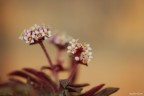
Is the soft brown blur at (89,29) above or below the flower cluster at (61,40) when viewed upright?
above

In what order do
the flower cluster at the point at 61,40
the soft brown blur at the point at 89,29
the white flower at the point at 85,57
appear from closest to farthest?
1. the white flower at the point at 85,57
2. the flower cluster at the point at 61,40
3. the soft brown blur at the point at 89,29

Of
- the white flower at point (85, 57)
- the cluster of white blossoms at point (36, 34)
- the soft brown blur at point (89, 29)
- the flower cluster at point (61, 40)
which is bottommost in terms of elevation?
the white flower at point (85, 57)

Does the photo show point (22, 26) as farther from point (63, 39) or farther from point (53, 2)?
point (63, 39)

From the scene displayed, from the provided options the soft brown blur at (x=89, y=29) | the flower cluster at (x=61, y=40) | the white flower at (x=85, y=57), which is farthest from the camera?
the soft brown blur at (x=89, y=29)

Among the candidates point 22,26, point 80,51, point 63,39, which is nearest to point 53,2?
point 22,26

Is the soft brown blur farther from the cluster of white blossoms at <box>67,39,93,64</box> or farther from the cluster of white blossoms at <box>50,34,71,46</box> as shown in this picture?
the cluster of white blossoms at <box>67,39,93,64</box>

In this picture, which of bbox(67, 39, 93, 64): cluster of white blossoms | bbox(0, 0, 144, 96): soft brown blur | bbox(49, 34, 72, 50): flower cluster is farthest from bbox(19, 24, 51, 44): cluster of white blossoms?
bbox(0, 0, 144, 96): soft brown blur

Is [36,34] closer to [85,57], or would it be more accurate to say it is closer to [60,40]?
[85,57]

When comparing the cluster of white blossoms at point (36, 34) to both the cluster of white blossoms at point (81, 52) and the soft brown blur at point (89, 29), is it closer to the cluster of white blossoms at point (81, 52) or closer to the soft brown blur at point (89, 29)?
the cluster of white blossoms at point (81, 52)

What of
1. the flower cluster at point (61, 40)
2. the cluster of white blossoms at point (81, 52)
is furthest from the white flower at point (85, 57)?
the flower cluster at point (61, 40)
